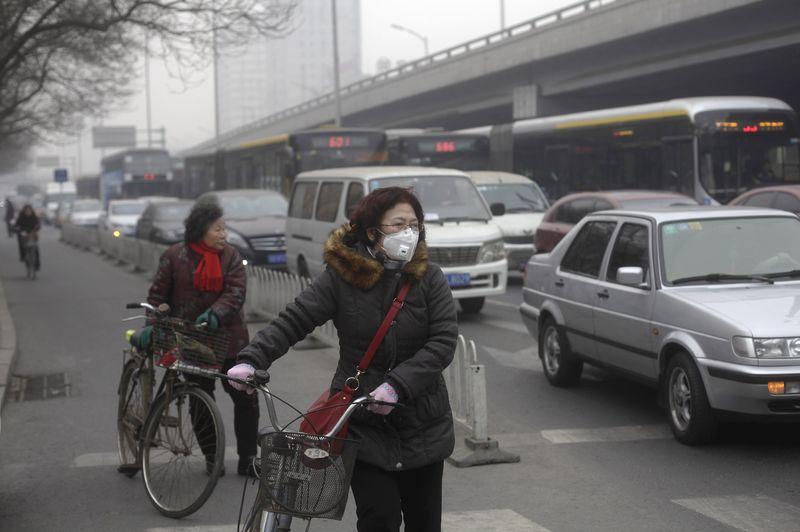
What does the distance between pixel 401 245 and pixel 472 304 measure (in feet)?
36.7

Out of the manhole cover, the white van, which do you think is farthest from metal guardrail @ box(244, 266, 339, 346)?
the manhole cover

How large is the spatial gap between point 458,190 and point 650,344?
752 centimetres

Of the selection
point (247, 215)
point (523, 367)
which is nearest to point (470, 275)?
point (523, 367)

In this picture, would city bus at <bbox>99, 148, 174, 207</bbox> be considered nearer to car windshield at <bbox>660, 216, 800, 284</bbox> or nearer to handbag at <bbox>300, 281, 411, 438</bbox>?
car windshield at <bbox>660, 216, 800, 284</bbox>

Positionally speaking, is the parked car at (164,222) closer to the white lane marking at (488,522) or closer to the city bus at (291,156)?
the city bus at (291,156)

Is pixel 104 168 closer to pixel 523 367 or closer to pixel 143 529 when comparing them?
pixel 523 367

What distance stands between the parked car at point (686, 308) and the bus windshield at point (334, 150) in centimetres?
1691

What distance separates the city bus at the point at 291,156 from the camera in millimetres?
26938

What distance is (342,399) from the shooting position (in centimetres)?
411

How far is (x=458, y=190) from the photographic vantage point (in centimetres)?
1548

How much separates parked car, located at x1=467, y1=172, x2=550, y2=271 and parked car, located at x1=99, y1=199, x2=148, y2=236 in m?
19.2

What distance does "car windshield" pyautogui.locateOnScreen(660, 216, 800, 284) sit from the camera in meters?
8.31

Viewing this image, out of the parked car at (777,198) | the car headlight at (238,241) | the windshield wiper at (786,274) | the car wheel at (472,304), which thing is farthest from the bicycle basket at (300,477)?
the car headlight at (238,241)

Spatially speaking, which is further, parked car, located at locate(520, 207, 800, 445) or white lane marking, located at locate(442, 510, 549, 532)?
parked car, located at locate(520, 207, 800, 445)
